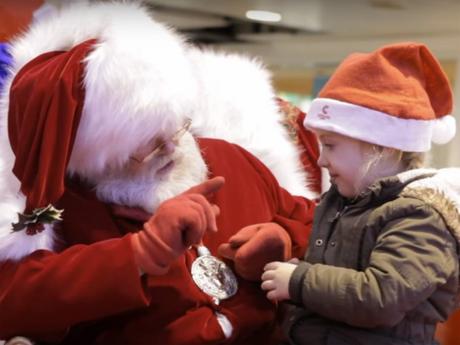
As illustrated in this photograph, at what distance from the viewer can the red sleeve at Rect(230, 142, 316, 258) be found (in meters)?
1.22

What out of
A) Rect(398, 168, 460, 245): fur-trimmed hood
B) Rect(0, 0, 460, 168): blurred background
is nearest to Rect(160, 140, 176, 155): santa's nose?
Rect(398, 168, 460, 245): fur-trimmed hood

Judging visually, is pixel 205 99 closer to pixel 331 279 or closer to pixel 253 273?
pixel 253 273

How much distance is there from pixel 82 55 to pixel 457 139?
3222 millimetres

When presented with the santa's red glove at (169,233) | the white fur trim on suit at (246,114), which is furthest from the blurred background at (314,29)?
the santa's red glove at (169,233)

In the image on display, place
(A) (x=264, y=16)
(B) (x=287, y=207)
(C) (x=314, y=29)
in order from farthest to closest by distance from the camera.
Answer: (C) (x=314, y=29), (A) (x=264, y=16), (B) (x=287, y=207)

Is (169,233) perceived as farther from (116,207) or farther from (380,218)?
(380,218)

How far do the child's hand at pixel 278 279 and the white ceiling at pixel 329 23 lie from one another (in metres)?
2.43

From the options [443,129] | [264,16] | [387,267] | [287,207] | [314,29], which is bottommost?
[314,29]

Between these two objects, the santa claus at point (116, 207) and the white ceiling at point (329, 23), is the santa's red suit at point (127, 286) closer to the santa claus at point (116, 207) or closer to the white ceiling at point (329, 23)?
the santa claus at point (116, 207)

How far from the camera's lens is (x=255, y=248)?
1075 mm

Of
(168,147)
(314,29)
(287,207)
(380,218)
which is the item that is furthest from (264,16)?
(380,218)

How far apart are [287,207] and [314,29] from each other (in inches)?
131

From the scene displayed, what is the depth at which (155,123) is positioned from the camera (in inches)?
39.8

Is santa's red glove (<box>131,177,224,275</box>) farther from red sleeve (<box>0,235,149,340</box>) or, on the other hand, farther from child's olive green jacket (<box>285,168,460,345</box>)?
child's olive green jacket (<box>285,168,460,345</box>)
